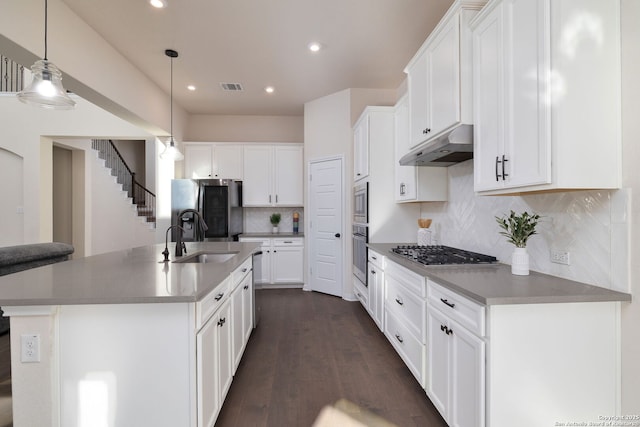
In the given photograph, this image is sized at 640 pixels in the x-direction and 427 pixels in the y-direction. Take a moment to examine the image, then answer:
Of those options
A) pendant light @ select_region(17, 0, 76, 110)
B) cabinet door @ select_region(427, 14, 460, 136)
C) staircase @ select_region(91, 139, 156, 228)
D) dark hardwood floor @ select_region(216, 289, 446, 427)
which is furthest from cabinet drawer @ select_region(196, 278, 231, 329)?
staircase @ select_region(91, 139, 156, 228)

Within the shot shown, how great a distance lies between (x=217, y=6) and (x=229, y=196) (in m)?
2.81

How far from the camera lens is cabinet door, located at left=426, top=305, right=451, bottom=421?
67.6 inches

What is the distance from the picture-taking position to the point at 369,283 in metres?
3.49

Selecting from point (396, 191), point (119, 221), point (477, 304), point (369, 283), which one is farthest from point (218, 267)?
point (119, 221)

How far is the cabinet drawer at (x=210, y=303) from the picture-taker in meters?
1.48

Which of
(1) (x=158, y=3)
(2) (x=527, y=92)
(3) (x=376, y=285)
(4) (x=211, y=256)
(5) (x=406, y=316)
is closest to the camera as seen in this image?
(2) (x=527, y=92)

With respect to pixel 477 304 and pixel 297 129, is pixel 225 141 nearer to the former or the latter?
pixel 297 129

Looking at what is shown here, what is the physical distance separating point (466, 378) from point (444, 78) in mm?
1889

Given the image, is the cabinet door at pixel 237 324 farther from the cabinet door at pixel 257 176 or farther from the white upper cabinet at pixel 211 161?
the white upper cabinet at pixel 211 161

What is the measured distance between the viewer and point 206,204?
498 centimetres

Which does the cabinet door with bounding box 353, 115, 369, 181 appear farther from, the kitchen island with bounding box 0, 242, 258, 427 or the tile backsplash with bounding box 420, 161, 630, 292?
the kitchen island with bounding box 0, 242, 258, 427

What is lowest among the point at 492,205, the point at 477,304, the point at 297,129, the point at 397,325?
the point at 397,325

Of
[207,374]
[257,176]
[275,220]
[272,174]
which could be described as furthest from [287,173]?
[207,374]

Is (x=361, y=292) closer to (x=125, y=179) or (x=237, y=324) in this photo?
(x=237, y=324)
